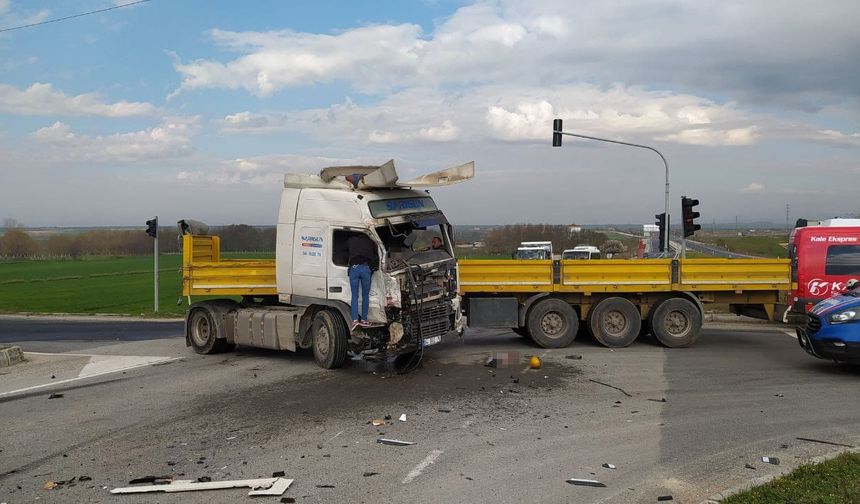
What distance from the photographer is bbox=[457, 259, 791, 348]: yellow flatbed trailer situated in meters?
13.1

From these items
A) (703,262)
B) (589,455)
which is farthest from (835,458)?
(703,262)

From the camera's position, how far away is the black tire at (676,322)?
1317 centimetres

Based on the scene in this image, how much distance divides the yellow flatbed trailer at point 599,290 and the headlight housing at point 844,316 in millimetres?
3245

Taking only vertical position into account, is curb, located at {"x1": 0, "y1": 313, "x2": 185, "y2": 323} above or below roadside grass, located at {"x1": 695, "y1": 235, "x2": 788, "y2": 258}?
below

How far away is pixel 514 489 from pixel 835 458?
2.89 meters

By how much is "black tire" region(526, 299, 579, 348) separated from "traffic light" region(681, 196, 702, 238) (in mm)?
9625

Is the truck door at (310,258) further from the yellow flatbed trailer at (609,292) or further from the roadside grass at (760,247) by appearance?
the roadside grass at (760,247)

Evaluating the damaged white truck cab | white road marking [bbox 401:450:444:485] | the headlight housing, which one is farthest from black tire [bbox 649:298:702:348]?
white road marking [bbox 401:450:444:485]

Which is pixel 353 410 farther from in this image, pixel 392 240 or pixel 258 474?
pixel 392 240

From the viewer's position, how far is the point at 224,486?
582 centimetres

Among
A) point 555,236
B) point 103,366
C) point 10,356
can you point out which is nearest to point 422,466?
point 103,366

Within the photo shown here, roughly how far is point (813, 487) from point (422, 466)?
3143mm

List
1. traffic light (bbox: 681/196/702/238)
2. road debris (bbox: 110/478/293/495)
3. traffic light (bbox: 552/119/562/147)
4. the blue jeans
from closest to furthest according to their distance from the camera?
1. road debris (bbox: 110/478/293/495)
2. the blue jeans
3. traffic light (bbox: 681/196/702/238)
4. traffic light (bbox: 552/119/562/147)

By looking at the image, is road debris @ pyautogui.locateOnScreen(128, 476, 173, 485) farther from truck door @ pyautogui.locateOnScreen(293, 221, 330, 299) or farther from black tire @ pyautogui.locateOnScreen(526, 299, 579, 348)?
black tire @ pyautogui.locateOnScreen(526, 299, 579, 348)
